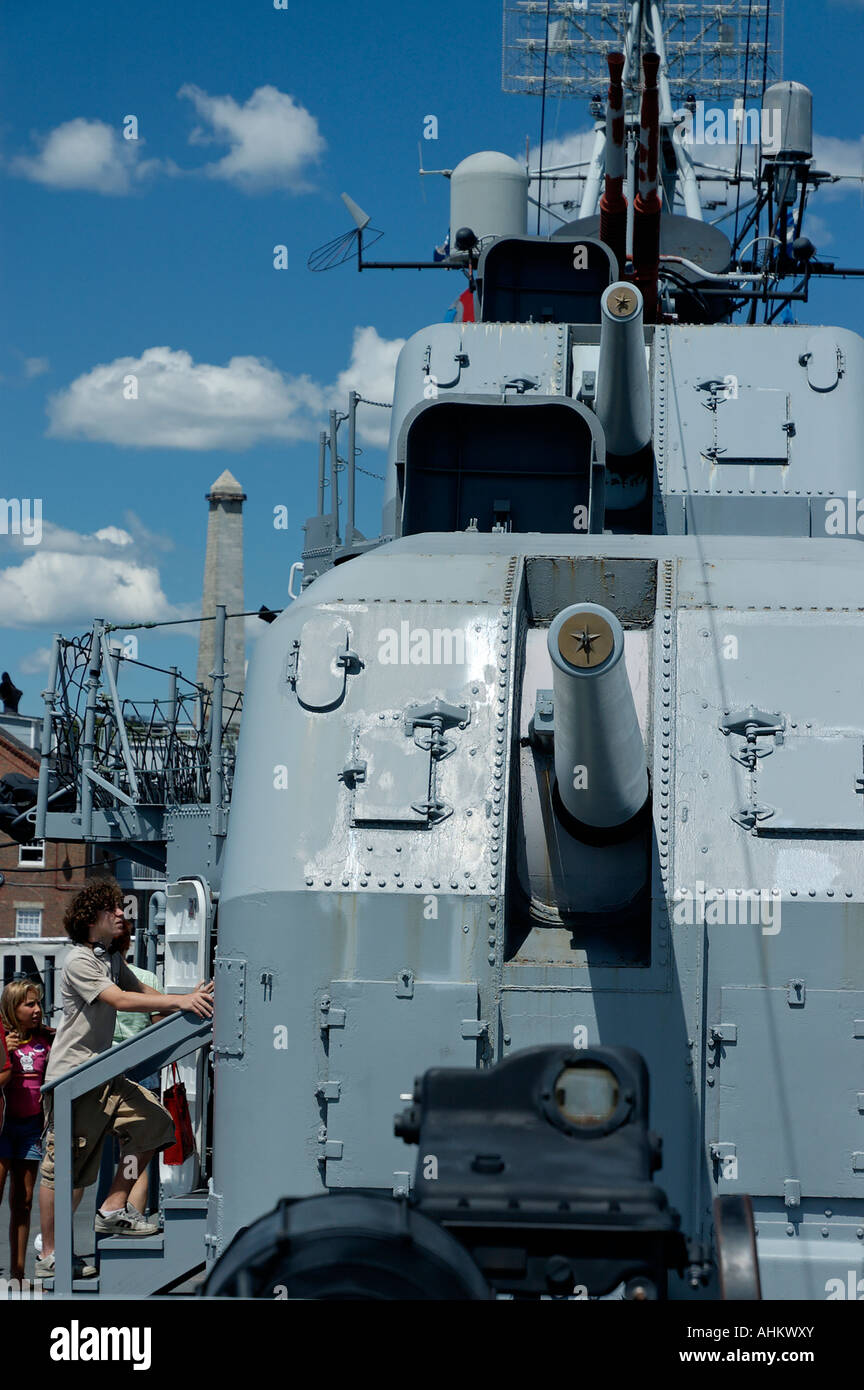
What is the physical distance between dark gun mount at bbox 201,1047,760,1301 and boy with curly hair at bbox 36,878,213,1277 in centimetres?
249

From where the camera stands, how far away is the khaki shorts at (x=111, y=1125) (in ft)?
16.6

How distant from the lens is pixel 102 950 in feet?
17.1

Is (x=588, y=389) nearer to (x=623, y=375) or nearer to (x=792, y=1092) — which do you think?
(x=623, y=375)

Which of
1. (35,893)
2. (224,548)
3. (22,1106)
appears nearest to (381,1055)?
(22,1106)

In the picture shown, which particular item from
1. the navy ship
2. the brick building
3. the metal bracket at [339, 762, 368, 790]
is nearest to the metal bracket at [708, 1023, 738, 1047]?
the navy ship

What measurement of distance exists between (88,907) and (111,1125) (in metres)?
0.72

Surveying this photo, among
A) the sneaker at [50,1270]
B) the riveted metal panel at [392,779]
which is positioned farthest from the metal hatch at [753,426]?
the sneaker at [50,1270]

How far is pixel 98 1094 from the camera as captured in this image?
5.08m

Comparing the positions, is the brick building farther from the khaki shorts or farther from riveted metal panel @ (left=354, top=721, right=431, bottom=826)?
riveted metal panel @ (left=354, top=721, right=431, bottom=826)

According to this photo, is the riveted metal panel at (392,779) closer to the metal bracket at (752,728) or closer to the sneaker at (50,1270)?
the metal bracket at (752,728)

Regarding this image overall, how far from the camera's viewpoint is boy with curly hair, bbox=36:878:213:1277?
16.6 feet

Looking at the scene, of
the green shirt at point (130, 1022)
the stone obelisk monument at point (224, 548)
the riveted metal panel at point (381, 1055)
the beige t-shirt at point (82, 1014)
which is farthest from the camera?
the stone obelisk monument at point (224, 548)
